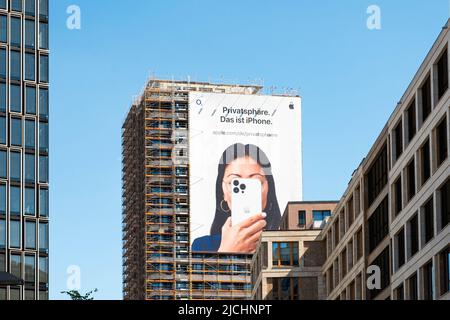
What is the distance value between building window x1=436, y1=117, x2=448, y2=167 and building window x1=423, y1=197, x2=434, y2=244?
283 cm

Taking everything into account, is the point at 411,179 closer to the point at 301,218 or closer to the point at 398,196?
the point at 398,196

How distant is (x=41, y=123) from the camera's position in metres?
115

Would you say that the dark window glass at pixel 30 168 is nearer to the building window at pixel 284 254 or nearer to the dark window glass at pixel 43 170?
the dark window glass at pixel 43 170

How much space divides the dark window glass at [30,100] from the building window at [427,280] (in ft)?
206

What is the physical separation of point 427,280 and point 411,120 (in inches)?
417

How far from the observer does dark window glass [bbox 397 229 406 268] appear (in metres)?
67.8

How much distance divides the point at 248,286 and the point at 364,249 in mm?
118308

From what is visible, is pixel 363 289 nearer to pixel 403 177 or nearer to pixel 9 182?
pixel 403 177

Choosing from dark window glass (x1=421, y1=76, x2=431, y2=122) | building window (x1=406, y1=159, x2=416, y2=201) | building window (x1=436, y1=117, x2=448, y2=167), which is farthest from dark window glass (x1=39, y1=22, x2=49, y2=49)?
building window (x1=436, y1=117, x2=448, y2=167)

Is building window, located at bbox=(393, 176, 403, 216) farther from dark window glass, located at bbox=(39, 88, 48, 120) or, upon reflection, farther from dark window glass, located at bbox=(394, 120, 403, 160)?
dark window glass, located at bbox=(39, 88, 48, 120)

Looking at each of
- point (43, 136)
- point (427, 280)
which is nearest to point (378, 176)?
point (427, 280)

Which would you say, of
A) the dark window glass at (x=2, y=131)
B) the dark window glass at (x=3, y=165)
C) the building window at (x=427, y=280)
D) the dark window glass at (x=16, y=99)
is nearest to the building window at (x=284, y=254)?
the dark window glass at (x=3, y=165)
